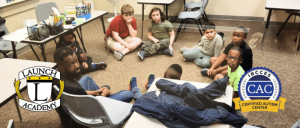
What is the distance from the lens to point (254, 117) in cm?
166

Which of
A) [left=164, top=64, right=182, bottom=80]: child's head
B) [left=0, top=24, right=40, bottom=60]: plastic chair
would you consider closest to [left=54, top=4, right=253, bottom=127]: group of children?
[left=164, top=64, right=182, bottom=80]: child's head

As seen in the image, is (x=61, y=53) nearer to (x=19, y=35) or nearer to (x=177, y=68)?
(x=19, y=35)

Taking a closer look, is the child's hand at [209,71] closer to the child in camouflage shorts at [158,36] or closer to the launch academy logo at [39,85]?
the child in camouflage shorts at [158,36]

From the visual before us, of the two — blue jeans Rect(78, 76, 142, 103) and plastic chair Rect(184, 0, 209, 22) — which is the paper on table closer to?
blue jeans Rect(78, 76, 142, 103)

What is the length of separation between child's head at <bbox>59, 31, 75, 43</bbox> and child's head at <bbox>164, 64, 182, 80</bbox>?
2.26 ft

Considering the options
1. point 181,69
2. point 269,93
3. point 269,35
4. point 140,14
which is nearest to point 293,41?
point 269,35

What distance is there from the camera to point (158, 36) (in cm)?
185

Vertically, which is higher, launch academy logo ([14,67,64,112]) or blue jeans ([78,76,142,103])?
launch academy logo ([14,67,64,112])

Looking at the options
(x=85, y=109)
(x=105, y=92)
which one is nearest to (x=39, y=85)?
(x=85, y=109)

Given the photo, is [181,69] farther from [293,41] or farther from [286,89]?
[293,41]

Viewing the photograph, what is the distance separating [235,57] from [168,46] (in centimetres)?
58

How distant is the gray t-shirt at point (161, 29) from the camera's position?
69.5 inches

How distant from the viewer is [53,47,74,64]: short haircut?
1363mm

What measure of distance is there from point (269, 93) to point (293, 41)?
1.74 ft
